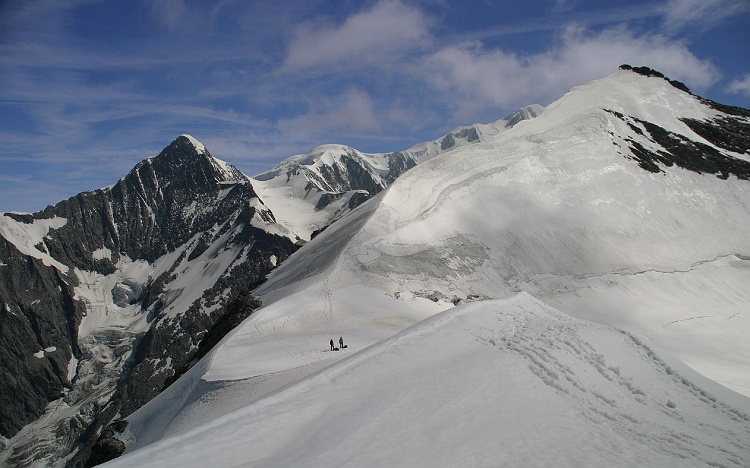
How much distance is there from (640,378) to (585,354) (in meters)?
1.65

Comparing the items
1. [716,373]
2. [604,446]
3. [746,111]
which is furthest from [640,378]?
[746,111]

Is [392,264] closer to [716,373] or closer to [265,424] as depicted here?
[716,373]

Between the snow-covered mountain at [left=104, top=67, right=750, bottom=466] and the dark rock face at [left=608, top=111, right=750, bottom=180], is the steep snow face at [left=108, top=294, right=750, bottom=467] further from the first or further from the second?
the dark rock face at [left=608, top=111, right=750, bottom=180]

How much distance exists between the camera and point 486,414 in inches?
394

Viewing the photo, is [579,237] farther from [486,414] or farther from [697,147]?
[486,414]

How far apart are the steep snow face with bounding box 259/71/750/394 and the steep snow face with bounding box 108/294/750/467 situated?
1778cm

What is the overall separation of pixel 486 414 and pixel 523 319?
9.32 m

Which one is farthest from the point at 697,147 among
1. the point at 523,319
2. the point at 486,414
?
the point at 486,414

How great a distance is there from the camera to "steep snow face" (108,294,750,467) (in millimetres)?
8531

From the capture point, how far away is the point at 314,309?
3152 centimetres

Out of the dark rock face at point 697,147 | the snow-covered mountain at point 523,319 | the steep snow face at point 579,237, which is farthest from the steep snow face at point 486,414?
the dark rock face at point 697,147

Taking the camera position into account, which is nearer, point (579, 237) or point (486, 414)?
point (486, 414)

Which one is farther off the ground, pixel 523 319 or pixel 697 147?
pixel 697 147

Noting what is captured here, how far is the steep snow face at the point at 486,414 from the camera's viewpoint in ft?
28.0
